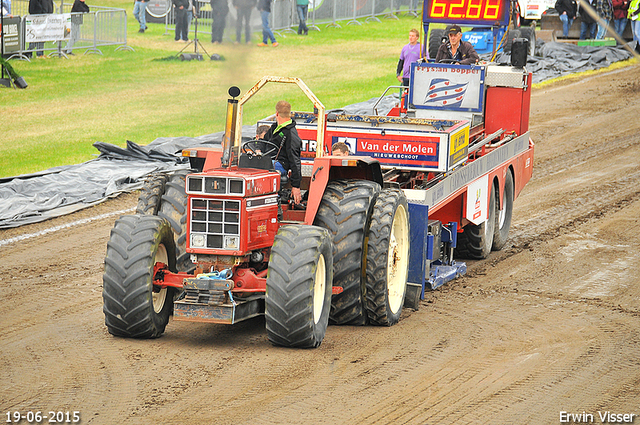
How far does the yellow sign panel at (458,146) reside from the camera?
369 inches

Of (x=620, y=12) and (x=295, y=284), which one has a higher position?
(x=620, y=12)

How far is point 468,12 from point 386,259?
28.3 ft

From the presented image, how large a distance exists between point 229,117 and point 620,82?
63.0ft

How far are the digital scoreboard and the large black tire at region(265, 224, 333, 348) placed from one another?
9152 mm

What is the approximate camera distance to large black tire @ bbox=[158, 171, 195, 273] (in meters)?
7.84

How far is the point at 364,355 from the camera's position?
7.11 metres

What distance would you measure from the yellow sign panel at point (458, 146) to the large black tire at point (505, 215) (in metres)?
1.53

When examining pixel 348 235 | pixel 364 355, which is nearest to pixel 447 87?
pixel 348 235

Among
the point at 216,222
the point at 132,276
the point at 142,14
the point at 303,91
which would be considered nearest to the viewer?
the point at 132,276

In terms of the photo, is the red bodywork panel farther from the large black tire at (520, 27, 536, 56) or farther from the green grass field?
the large black tire at (520, 27, 536, 56)

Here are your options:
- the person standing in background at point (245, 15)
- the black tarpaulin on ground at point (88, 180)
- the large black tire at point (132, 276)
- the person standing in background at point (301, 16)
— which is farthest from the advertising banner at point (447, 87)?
the person standing in background at point (301, 16)

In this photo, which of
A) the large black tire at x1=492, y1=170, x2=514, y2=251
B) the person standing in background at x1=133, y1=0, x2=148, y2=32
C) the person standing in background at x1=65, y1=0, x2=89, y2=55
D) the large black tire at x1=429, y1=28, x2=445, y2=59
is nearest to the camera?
the large black tire at x1=492, y1=170, x2=514, y2=251

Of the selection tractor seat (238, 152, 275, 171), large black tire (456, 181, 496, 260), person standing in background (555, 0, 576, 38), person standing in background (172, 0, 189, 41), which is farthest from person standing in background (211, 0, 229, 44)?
person standing in background (555, 0, 576, 38)

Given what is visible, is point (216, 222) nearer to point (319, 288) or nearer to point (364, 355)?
point (319, 288)
